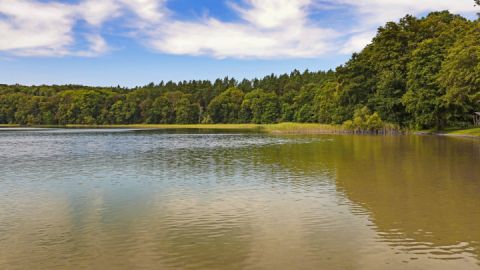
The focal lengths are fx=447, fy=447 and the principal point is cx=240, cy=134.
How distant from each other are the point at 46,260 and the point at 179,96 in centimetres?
16280

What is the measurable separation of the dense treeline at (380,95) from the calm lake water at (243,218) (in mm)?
34602

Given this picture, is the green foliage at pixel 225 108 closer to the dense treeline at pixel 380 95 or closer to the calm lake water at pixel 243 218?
the dense treeline at pixel 380 95

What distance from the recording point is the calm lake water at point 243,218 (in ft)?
32.2

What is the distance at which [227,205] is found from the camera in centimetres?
1546

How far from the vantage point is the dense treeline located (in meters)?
56.9

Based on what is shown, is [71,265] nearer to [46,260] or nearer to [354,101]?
[46,260]

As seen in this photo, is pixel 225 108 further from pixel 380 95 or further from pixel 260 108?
pixel 380 95

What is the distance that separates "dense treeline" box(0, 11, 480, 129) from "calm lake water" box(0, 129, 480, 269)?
114 ft

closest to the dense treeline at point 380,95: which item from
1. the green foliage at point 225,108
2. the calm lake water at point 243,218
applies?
the green foliage at point 225,108

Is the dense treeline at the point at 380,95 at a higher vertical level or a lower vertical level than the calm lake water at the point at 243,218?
higher

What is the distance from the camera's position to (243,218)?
13.5 meters

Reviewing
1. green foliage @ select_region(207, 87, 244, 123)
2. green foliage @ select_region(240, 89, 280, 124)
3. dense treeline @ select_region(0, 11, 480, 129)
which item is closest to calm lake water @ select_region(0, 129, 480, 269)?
dense treeline @ select_region(0, 11, 480, 129)

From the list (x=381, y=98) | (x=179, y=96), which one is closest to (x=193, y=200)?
(x=381, y=98)

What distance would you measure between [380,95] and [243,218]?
64.1 metres
